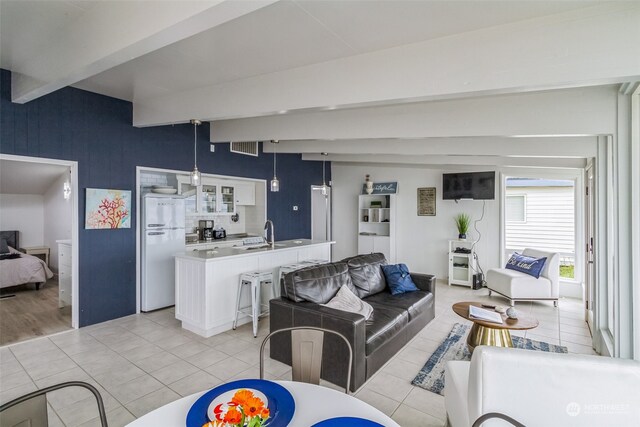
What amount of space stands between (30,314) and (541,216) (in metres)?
8.53

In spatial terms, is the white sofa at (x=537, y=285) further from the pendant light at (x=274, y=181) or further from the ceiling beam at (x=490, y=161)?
the pendant light at (x=274, y=181)

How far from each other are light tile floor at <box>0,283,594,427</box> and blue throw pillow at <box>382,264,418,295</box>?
0.56 m

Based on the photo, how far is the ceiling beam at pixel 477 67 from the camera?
179 cm

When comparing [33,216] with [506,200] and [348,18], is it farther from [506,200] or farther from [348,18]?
[506,200]

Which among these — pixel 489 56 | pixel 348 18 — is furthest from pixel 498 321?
pixel 348 18

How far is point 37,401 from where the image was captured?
1266 millimetres

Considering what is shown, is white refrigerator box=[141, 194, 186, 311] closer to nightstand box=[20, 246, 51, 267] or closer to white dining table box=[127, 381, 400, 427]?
white dining table box=[127, 381, 400, 427]

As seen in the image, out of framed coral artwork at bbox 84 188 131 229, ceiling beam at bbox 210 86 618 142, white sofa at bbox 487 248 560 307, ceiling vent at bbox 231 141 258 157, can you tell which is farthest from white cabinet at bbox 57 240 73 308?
white sofa at bbox 487 248 560 307

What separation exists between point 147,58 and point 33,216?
21.4 feet

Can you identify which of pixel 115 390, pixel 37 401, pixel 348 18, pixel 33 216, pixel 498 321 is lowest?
pixel 115 390

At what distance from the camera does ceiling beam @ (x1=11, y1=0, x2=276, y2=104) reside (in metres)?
1.62

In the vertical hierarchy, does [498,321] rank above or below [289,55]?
below

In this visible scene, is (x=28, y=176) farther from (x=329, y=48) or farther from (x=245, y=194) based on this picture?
(x=329, y=48)

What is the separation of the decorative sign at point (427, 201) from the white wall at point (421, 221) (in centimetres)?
8
